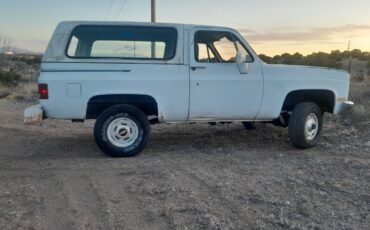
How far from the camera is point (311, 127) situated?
8617mm

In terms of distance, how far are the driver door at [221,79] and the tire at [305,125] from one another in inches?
29.3

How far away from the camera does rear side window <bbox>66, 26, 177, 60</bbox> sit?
24.8 ft

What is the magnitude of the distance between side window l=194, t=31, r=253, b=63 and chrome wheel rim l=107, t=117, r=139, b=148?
156cm

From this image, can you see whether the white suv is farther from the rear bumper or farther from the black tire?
the black tire

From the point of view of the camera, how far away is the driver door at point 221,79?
7.78 meters

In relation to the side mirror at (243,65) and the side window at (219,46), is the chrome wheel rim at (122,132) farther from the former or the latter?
the side mirror at (243,65)

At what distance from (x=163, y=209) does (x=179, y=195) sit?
0.51 meters

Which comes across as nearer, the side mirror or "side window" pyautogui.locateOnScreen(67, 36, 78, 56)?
"side window" pyautogui.locateOnScreen(67, 36, 78, 56)

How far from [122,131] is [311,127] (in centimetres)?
328

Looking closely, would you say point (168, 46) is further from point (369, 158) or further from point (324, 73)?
point (369, 158)

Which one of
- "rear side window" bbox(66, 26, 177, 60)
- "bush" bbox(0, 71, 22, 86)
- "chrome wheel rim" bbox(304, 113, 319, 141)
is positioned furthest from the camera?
"bush" bbox(0, 71, 22, 86)

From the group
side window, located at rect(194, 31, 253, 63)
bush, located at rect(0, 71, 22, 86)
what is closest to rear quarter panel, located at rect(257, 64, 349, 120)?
side window, located at rect(194, 31, 253, 63)

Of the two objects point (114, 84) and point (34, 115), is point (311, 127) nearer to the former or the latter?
point (114, 84)

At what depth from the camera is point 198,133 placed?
10219mm
